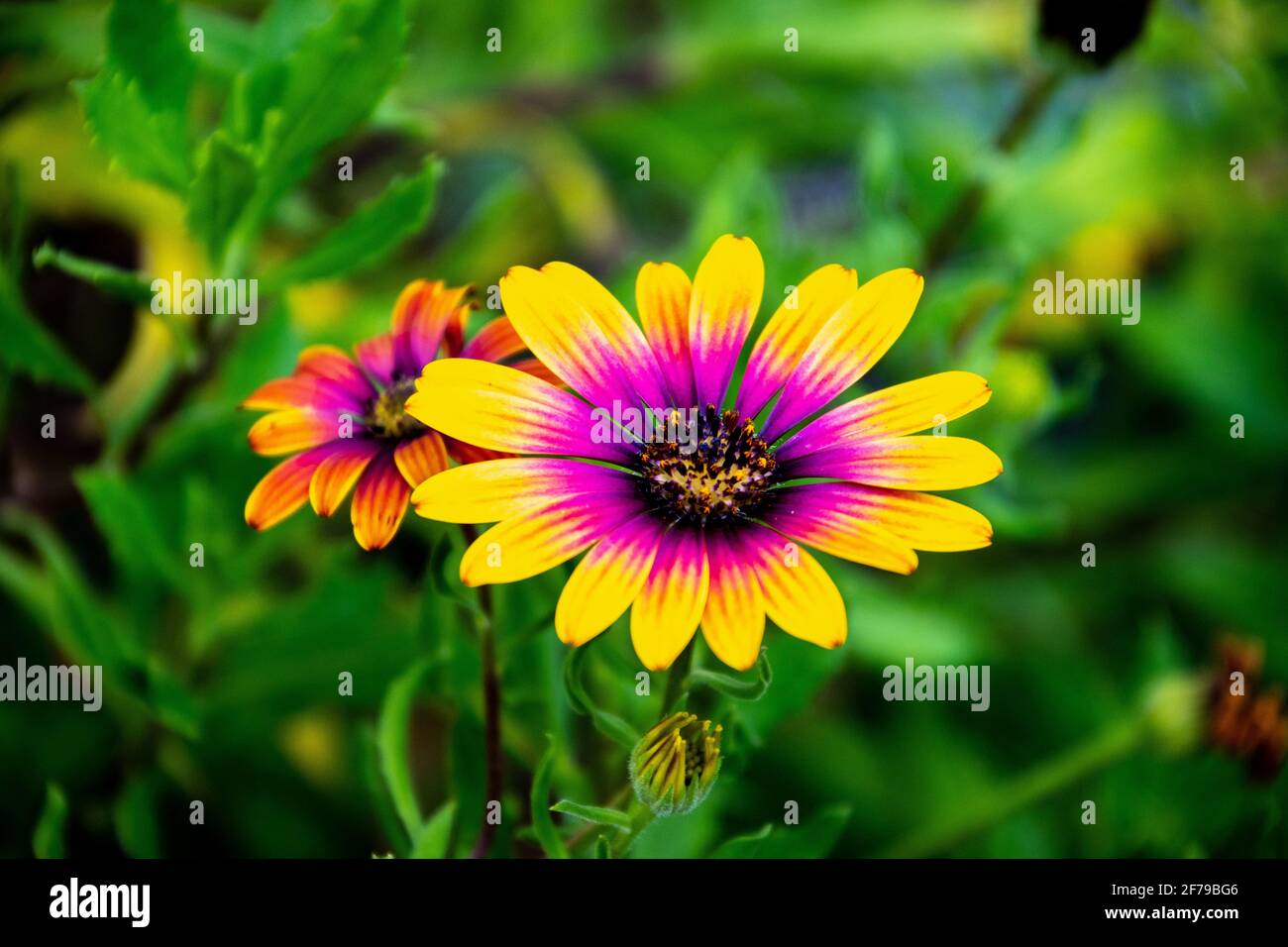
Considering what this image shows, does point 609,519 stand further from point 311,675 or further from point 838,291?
point 311,675

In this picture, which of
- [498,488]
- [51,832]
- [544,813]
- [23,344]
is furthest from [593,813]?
[23,344]

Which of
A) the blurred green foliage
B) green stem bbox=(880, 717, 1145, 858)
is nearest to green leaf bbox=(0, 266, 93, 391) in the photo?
the blurred green foliage

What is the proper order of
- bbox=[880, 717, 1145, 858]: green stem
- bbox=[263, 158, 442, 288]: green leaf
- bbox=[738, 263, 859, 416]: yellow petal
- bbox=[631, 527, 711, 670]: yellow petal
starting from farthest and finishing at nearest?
bbox=[880, 717, 1145, 858]: green stem, bbox=[263, 158, 442, 288]: green leaf, bbox=[738, 263, 859, 416]: yellow petal, bbox=[631, 527, 711, 670]: yellow petal

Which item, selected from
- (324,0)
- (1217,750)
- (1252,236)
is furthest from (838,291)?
(1252,236)

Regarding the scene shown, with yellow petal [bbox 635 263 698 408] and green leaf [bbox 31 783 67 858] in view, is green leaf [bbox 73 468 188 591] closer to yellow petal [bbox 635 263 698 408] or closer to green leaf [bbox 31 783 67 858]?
green leaf [bbox 31 783 67 858]
